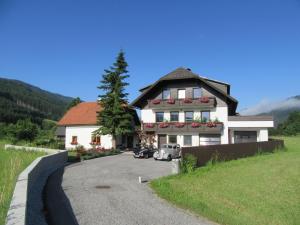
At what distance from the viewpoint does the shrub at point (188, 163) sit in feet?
59.2

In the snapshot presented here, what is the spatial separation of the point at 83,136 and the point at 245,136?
20829mm

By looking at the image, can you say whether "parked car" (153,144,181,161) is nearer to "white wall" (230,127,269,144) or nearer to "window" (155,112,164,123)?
"window" (155,112,164,123)

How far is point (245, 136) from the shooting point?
3538 centimetres

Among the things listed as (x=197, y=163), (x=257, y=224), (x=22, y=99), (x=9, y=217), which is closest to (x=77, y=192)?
(x=9, y=217)

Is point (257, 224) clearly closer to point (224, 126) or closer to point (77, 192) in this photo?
point (77, 192)

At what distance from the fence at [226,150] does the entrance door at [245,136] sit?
2.80m

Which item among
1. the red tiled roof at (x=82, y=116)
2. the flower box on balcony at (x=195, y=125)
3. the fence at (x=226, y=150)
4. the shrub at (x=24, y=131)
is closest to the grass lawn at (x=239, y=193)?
the fence at (x=226, y=150)

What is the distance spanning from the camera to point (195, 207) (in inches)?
413

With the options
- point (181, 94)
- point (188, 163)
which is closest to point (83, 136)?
point (181, 94)

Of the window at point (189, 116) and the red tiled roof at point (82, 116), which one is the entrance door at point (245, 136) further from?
the red tiled roof at point (82, 116)

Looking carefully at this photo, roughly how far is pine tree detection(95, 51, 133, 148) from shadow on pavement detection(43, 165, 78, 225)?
2004 cm

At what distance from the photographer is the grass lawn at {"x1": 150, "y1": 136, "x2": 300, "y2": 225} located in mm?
9781

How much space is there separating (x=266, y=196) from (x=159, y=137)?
25.4 m

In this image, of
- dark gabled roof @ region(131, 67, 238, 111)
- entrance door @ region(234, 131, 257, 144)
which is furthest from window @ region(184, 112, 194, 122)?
entrance door @ region(234, 131, 257, 144)
